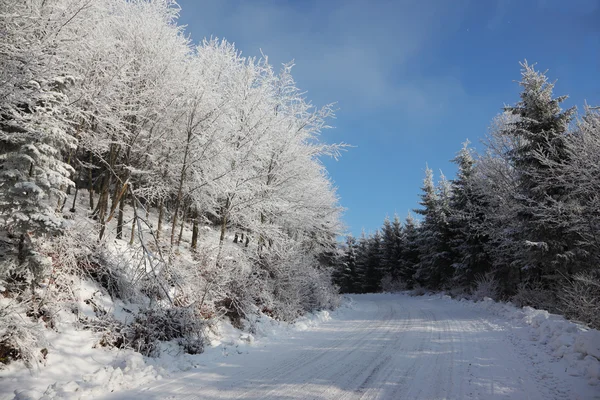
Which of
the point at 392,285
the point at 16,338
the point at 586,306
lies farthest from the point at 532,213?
the point at 392,285

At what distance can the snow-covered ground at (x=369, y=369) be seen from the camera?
5.02 meters

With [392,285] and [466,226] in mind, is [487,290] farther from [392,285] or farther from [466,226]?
[392,285]

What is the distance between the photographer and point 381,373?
19.6 feet

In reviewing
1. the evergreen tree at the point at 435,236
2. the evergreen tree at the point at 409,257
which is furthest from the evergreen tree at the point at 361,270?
the evergreen tree at the point at 435,236

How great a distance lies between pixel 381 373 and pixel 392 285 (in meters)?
36.8

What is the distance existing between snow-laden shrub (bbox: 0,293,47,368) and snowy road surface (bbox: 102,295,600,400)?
1.41m

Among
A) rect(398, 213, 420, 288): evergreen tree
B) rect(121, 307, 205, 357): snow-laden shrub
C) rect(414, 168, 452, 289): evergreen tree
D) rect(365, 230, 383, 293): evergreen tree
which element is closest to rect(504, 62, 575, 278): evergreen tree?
rect(414, 168, 452, 289): evergreen tree

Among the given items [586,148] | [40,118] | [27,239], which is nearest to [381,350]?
[27,239]

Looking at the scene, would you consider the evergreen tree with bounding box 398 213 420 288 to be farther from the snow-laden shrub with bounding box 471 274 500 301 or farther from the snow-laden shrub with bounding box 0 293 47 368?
the snow-laden shrub with bounding box 0 293 47 368

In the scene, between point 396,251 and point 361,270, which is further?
point 361,270

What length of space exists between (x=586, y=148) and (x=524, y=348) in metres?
7.39

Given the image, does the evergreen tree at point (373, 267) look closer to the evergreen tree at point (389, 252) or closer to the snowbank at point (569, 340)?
the evergreen tree at point (389, 252)

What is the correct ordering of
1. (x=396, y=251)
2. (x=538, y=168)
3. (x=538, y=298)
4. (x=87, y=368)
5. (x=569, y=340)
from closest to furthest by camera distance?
1. (x=87, y=368)
2. (x=569, y=340)
3. (x=538, y=298)
4. (x=538, y=168)
5. (x=396, y=251)

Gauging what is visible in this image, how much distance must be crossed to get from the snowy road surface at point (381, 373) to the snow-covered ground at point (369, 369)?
0.02 metres
